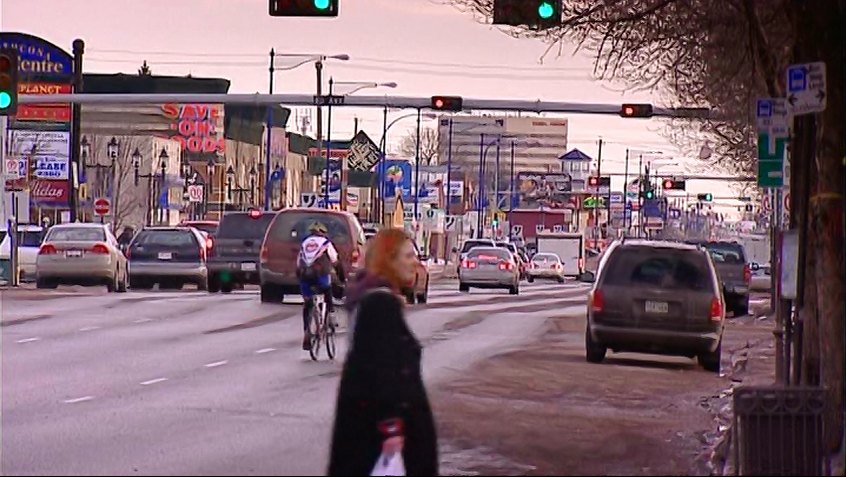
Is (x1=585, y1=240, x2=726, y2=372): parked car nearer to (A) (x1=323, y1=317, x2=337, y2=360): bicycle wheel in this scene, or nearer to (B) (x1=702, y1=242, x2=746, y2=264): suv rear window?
(A) (x1=323, y1=317, x2=337, y2=360): bicycle wheel

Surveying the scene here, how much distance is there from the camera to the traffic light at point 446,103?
47031 millimetres

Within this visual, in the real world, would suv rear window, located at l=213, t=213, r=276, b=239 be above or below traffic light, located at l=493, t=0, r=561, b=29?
below

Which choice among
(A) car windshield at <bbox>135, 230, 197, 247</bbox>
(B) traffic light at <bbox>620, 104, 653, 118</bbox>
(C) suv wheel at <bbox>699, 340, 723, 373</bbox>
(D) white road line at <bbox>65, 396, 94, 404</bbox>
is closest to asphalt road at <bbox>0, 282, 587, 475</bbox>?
(D) white road line at <bbox>65, 396, 94, 404</bbox>

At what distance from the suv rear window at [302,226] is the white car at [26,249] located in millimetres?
12262

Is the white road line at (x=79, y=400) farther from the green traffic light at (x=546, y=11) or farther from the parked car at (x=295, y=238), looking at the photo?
the parked car at (x=295, y=238)

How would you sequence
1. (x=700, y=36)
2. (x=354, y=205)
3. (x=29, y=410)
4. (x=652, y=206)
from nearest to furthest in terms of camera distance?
1. (x=29, y=410)
2. (x=700, y=36)
3. (x=354, y=205)
4. (x=652, y=206)

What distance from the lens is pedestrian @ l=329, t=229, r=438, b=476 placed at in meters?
9.97

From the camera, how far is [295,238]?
109ft

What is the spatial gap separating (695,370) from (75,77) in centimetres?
3388

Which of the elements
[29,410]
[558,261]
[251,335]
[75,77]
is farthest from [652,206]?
[29,410]

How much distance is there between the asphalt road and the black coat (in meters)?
2.90

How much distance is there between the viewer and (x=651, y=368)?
973 inches

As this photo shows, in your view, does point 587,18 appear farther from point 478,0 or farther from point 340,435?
point 340,435

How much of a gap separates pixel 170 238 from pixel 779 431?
2953 cm
